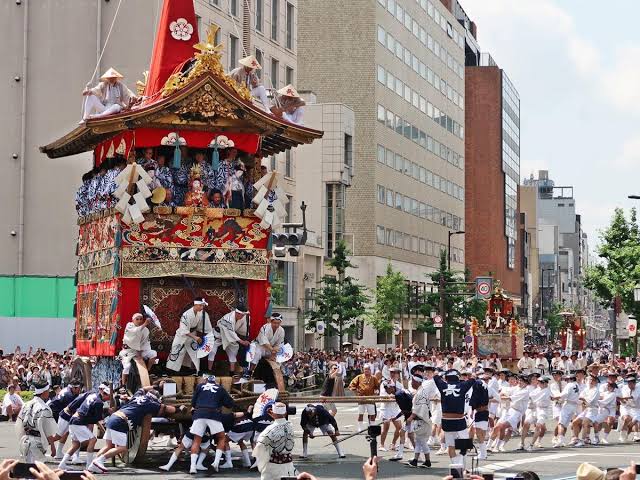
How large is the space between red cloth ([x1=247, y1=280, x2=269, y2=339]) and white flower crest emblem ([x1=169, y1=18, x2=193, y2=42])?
16.4ft

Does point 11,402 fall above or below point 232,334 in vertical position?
below

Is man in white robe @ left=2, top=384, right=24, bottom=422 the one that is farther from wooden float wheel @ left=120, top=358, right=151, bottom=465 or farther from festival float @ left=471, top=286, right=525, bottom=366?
festival float @ left=471, top=286, right=525, bottom=366

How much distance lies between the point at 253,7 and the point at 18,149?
13.5m

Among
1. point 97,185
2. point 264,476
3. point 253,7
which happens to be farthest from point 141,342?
point 253,7

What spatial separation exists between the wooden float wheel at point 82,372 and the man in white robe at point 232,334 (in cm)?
324

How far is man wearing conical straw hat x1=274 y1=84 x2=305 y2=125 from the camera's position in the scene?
2433 centimetres

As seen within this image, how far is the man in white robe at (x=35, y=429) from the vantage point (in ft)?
68.8

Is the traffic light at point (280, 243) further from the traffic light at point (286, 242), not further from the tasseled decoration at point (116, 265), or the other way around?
the tasseled decoration at point (116, 265)

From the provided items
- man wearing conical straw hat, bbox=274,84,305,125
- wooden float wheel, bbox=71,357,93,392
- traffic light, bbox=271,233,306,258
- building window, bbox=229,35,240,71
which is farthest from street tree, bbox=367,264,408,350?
man wearing conical straw hat, bbox=274,84,305,125

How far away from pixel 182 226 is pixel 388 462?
248 inches

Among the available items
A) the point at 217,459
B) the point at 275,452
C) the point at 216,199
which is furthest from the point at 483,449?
the point at 275,452

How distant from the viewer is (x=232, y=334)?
22.7 metres

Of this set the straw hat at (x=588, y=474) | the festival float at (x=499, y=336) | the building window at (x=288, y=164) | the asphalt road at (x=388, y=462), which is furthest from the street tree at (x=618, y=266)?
the straw hat at (x=588, y=474)

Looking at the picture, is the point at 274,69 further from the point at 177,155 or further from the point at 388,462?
the point at 177,155
